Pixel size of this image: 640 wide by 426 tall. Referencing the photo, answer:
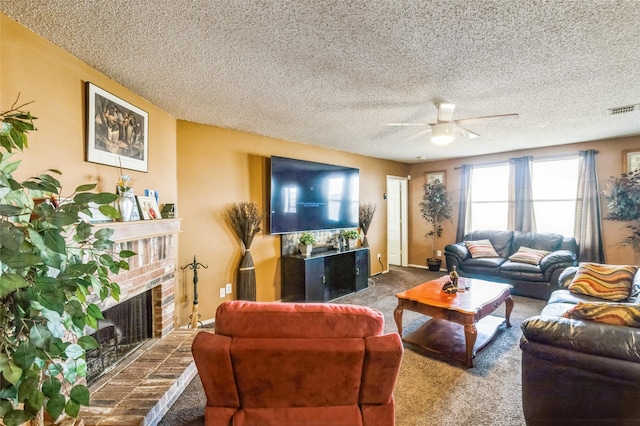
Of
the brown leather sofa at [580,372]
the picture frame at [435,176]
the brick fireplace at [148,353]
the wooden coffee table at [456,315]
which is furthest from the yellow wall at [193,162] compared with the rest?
the brown leather sofa at [580,372]

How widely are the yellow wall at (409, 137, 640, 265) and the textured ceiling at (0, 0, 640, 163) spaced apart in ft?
6.17

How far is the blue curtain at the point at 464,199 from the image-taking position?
572cm

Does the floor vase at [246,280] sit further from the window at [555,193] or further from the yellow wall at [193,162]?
the window at [555,193]

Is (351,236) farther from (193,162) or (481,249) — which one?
(193,162)

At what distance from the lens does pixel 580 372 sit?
150 cm

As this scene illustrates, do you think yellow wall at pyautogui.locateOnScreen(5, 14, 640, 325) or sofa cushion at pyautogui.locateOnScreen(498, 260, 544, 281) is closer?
yellow wall at pyautogui.locateOnScreen(5, 14, 640, 325)

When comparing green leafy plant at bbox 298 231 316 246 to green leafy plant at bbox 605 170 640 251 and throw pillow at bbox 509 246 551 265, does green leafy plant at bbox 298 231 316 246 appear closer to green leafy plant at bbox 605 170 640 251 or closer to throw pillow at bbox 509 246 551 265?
throw pillow at bbox 509 246 551 265

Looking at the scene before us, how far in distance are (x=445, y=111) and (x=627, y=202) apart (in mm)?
3405

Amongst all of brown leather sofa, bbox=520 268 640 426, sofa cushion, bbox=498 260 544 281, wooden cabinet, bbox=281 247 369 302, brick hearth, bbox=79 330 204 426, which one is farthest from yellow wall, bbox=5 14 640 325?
brown leather sofa, bbox=520 268 640 426

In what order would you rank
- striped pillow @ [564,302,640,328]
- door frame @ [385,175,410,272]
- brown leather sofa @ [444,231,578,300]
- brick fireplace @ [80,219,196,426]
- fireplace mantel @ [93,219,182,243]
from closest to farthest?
striped pillow @ [564,302,640,328], brick fireplace @ [80,219,196,426], fireplace mantel @ [93,219,182,243], brown leather sofa @ [444,231,578,300], door frame @ [385,175,410,272]

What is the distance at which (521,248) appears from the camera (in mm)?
4676

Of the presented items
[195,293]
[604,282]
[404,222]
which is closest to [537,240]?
[604,282]

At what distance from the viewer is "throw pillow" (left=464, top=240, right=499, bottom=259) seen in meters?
4.82

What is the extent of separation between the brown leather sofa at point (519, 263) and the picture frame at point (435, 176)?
133cm
